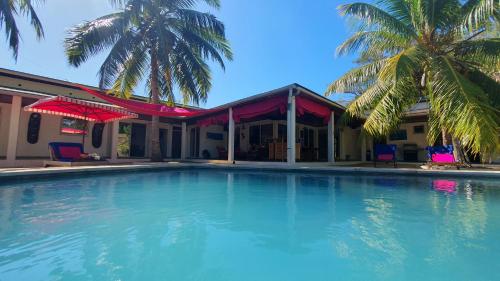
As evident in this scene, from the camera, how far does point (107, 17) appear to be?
11.2 m

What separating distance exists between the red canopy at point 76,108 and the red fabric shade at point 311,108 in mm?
6660

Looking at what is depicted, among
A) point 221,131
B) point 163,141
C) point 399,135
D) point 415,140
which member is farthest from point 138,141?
point 415,140

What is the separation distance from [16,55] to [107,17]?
370cm

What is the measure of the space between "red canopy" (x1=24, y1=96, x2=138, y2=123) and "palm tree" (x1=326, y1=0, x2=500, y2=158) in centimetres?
900

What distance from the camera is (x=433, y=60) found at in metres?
7.89

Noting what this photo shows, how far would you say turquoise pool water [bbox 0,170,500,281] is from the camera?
6.35 feet

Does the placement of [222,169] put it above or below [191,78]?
below

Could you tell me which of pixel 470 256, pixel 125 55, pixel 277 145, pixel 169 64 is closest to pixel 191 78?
pixel 169 64

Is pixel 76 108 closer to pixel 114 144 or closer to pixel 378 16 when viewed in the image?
pixel 114 144

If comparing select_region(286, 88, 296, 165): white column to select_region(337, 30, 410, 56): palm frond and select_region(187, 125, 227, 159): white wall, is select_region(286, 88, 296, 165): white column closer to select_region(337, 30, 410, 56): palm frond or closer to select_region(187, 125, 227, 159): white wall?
select_region(337, 30, 410, 56): palm frond

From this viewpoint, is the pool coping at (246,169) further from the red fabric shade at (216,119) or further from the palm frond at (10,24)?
the palm frond at (10,24)

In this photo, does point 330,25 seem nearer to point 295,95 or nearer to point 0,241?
point 295,95

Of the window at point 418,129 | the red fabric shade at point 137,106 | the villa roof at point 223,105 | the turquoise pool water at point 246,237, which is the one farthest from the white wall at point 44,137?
the window at point 418,129

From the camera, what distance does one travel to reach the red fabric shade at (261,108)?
9.98 meters
